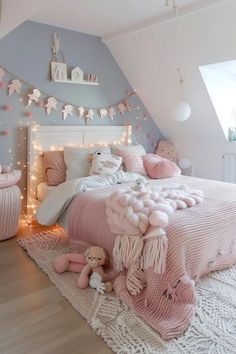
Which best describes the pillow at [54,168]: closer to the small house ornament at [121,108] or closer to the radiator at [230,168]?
the small house ornament at [121,108]

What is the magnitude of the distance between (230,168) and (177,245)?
2452 mm

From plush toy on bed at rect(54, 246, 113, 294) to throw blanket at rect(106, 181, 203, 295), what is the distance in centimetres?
16

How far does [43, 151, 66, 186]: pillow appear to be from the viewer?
3.37 m

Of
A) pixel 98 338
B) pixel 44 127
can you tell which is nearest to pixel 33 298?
pixel 98 338

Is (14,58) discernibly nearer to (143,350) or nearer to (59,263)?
(59,263)

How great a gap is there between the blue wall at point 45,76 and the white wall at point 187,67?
0.86 ft

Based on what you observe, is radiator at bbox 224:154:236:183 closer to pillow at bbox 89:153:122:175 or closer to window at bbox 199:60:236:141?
window at bbox 199:60:236:141

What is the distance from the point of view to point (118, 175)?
3141 millimetres

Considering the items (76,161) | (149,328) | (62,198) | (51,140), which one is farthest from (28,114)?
(149,328)

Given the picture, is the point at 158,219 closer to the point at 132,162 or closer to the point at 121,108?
the point at 132,162

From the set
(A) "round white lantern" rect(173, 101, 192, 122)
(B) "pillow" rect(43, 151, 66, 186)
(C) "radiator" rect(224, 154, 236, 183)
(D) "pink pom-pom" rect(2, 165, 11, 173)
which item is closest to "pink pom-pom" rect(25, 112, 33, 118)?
(B) "pillow" rect(43, 151, 66, 186)

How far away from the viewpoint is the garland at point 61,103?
323 centimetres

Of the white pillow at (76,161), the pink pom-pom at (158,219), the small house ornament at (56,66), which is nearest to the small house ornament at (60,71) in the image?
the small house ornament at (56,66)

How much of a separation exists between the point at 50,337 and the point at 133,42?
3258 millimetres
